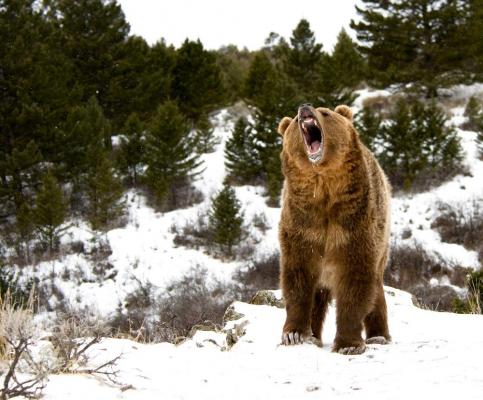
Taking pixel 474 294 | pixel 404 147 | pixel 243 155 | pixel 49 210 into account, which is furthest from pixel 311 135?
pixel 243 155

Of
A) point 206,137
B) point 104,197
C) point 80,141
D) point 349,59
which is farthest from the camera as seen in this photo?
point 349,59

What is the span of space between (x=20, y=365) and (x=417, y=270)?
1665 cm

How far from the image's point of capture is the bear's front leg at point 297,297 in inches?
161

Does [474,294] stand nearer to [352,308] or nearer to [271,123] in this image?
[352,308]

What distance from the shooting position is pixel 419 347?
358 cm

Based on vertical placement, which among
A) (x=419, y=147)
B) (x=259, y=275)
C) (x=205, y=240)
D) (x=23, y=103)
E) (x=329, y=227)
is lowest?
(x=259, y=275)

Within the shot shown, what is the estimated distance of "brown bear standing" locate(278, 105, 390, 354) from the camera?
153 inches

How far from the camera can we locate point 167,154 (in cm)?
2455

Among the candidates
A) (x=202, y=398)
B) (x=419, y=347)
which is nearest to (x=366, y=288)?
(x=419, y=347)

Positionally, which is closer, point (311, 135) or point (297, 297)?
point (297, 297)

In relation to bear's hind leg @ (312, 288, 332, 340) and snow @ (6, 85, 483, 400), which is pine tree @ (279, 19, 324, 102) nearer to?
snow @ (6, 85, 483, 400)

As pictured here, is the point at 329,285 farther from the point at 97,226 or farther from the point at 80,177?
the point at 80,177

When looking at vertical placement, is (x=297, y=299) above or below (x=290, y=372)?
above

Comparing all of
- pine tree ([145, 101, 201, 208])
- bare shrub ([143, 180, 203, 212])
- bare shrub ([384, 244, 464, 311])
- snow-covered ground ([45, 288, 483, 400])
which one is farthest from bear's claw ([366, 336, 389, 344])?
bare shrub ([143, 180, 203, 212])
